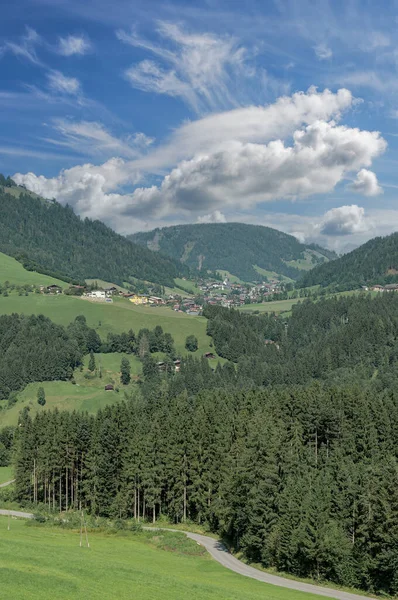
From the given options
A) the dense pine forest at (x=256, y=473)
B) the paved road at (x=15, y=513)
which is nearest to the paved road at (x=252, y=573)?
the dense pine forest at (x=256, y=473)

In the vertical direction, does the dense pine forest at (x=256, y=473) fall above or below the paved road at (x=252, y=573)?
above

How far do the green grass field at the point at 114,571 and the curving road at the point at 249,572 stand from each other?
1.99 meters

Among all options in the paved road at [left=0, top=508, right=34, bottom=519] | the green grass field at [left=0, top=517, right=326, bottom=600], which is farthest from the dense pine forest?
the green grass field at [left=0, top=517, right=326, bottom=600]

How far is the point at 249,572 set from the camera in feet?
228

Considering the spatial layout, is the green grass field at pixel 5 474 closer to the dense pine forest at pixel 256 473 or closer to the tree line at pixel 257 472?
the tree line at pixel 257 472

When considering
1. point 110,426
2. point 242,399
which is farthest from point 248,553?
point 242,399

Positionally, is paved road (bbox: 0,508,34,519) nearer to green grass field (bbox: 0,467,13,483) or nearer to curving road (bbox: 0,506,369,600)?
curving road (bbox: 0,506,369,600)

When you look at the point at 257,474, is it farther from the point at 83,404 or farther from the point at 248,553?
the point at 83,404

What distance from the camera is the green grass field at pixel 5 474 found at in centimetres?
13450

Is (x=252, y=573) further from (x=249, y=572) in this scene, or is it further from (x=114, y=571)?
(x=114, y=571)

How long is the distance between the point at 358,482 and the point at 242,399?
58.8 metres

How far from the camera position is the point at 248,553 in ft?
249

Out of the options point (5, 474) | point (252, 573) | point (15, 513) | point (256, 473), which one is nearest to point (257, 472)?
point (256, 473)

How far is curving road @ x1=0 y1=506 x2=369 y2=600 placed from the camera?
201 feet
